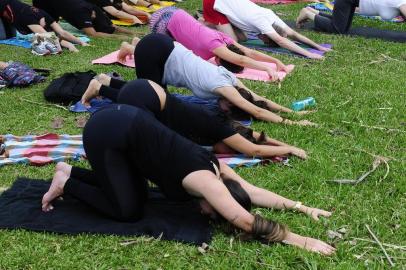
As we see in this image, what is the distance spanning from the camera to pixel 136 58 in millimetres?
5195

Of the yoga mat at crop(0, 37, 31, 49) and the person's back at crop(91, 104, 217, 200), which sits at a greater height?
the person's back at crop(91, 104, 217, 200)

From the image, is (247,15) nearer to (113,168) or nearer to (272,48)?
(272,48)

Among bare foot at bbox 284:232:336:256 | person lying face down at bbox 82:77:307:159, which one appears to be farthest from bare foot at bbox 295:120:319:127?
bare foot at bbox 284:232:336:256

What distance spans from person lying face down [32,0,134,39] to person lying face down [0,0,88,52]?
47 centimetres

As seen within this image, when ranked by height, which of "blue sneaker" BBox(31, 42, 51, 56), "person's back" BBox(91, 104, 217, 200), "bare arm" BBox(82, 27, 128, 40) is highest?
"person's back" BBox(91, 104, 217, 200)

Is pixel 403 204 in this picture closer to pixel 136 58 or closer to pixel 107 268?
pixel 107 268

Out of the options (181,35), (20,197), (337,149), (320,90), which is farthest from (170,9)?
(20,197)

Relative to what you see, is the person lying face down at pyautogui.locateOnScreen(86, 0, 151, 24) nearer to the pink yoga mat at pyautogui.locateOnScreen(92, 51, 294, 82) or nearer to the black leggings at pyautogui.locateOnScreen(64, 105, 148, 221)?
the pink yoga mat at pyautogui.locateOnScreen(92, 51, 294, 82)

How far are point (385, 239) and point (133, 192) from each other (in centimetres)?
164

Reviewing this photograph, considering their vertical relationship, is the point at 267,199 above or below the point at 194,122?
below

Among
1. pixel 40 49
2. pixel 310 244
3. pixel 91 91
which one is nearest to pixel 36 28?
pixel 40 49

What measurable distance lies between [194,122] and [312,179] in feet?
3.36

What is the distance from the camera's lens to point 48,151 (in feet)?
15.1

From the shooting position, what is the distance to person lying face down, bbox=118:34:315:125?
509cm
